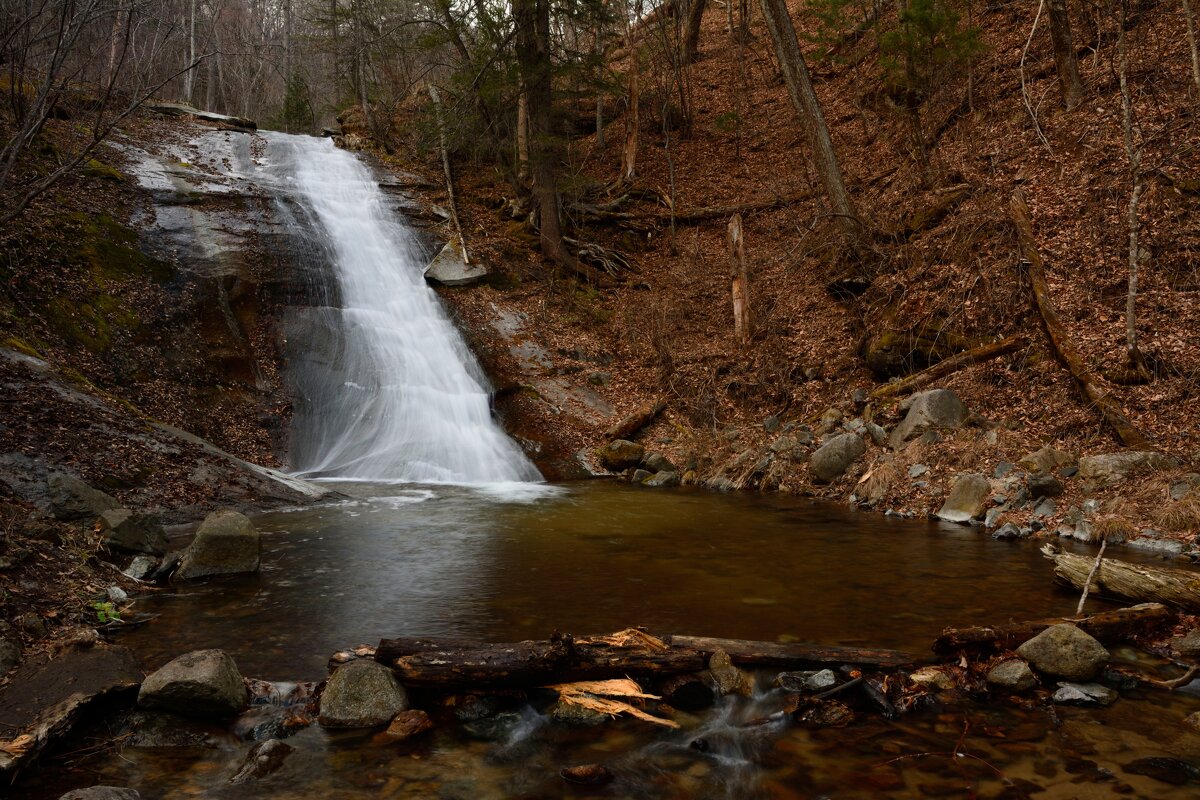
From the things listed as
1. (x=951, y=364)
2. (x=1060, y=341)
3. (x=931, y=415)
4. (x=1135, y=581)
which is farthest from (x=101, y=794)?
(x=951, y=364)

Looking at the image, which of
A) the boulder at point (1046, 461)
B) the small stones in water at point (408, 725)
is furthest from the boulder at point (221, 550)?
the boulder at point (1046, 461)

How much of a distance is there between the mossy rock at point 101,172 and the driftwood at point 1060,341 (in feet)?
61.2

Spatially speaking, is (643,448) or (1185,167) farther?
(643,448)

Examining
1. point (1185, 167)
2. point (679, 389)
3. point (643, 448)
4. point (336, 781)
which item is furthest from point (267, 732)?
point (1185, 167)

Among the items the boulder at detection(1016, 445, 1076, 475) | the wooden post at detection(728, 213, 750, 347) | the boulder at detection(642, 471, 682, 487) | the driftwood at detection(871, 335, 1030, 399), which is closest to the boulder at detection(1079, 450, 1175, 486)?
the boulder at detection(1016, 445, 1076, 475)

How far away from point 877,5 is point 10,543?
23082 mm

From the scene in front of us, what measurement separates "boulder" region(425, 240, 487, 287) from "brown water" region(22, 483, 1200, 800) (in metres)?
8.58

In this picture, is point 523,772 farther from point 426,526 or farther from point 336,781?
point 426,526

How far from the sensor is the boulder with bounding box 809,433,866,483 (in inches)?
420

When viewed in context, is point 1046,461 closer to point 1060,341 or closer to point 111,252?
point 1060,341

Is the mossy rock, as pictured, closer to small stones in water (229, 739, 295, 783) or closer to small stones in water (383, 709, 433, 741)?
small stones in water (229, 739, 295, 783)

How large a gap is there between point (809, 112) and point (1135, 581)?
38.0 ft

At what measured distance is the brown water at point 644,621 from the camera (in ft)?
10.9

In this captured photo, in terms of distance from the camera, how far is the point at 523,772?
135 inches
